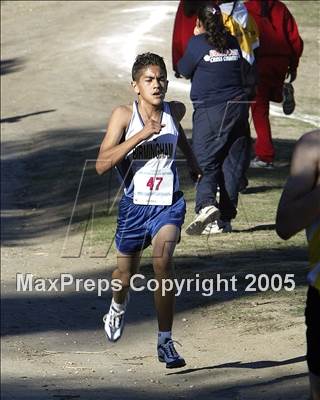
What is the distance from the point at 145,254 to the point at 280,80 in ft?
9.72

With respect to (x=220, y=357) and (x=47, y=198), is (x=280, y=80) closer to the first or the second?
(x=47, y=198)

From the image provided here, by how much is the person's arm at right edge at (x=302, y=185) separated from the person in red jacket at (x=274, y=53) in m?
8.40

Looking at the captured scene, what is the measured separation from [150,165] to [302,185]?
A: 2.71 m

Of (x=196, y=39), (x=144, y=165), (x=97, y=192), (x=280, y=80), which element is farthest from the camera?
(x=97, y=192)

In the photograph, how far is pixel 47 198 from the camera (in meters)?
17.8

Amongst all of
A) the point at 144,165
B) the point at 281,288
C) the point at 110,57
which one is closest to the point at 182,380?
the point at 144,165

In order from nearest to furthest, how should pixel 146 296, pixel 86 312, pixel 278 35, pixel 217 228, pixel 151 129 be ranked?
pixel 151 129, pixel 86 312, pixel 146 296, pixel 217 228, pixel 278 35

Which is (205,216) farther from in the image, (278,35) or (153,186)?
(153,186)

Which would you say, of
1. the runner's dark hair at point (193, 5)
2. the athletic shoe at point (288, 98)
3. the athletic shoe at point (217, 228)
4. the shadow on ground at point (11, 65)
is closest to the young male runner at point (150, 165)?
the runner's dark hair at point (193, 5)

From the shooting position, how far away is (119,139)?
7656 millimetres

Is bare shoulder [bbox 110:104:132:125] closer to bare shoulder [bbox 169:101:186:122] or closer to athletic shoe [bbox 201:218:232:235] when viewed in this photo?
bare shoulder [bbox 169:101:186:122]

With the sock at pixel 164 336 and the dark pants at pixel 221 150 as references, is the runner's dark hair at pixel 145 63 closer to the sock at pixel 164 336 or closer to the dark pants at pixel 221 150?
the sock at pixel 164 336

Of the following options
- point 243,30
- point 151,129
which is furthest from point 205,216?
point 151,129

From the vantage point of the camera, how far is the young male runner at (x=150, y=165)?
7.62 metres
